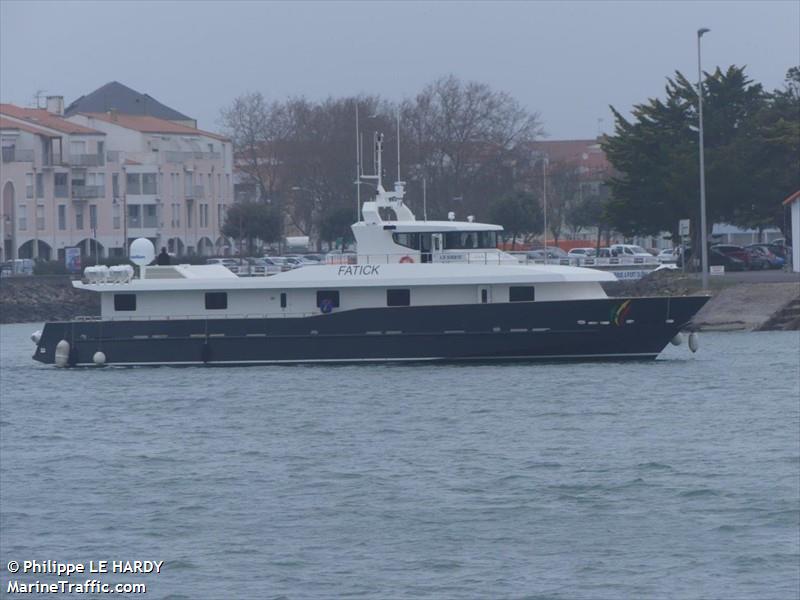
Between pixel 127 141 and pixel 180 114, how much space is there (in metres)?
23.1

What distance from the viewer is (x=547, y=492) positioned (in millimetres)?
20281

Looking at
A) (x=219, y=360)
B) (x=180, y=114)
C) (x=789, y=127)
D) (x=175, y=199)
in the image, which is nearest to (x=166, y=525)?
(x=219, y=360)

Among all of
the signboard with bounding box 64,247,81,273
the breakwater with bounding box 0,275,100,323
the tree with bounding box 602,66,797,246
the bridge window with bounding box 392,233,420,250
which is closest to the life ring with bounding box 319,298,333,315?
the bridge window with bounding box 392,233,420,250

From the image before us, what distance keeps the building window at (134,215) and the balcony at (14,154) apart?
7.39 metres

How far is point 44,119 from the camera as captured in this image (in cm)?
9075

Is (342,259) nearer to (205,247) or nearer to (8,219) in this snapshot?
(8,219)

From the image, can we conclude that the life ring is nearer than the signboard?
Yes

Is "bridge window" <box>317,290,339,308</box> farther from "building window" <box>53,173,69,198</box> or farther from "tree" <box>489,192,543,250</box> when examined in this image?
"building window" <box>53,173,69,198</box>

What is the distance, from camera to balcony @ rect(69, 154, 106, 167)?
288ft

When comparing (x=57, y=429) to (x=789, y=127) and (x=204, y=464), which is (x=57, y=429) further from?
(x=789, y=127)

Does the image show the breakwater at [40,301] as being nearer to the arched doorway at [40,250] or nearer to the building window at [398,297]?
the arched doorway at [40,250]

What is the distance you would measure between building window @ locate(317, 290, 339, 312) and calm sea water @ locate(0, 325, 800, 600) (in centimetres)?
155

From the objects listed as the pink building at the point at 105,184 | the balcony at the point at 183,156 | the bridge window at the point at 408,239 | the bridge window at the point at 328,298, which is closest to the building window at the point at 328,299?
the bridge window at the point at 328,298

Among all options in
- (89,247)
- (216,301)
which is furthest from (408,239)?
(89,247)
